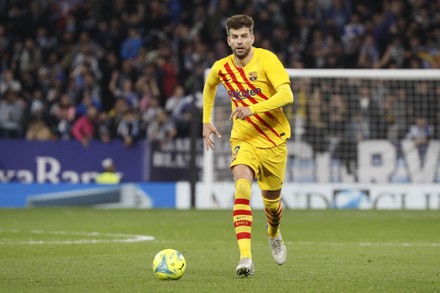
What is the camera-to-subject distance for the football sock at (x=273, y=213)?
9703mm

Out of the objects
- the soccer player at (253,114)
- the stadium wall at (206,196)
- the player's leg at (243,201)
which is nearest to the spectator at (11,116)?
the stadium wall at (206,196)

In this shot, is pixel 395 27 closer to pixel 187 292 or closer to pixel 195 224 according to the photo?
pixel 195 224

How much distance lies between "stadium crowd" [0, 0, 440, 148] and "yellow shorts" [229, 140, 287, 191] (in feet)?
36.3

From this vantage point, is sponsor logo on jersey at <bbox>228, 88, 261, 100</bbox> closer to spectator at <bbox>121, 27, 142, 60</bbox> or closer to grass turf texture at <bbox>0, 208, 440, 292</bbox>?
grass turf texture at <bbox>0, 208, 440, 292</bbox>

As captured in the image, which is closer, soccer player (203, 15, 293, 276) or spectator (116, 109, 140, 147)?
soccer player (203, 15, 293, 276)

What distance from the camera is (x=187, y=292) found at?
7469 mm

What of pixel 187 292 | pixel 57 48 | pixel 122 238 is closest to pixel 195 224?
pixel 122 238

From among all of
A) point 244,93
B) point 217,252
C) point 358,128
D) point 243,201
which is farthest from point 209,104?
point 358,128

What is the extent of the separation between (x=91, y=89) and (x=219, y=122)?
14.4 ft

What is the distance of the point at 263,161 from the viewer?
9320mm

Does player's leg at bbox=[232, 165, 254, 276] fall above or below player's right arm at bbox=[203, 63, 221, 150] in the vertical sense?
below

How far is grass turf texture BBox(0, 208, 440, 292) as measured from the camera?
316 inches

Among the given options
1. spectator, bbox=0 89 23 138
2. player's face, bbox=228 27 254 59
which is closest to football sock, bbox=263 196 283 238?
player's face, bbox=228 27 254 59

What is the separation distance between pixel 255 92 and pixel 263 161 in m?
0.63
